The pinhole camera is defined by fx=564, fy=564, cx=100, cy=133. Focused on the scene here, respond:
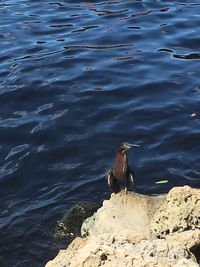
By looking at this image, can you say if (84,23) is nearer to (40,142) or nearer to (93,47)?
(93,47)

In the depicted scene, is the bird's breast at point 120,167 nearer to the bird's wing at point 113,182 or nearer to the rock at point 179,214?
the bird's wing at point 113,182

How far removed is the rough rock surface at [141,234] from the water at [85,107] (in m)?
1.21

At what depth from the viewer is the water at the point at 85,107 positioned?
32.1ft

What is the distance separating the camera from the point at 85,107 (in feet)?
42.2

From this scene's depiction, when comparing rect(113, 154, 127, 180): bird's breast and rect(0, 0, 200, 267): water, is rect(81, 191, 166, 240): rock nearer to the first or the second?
rect(113, 154, 127, 180): bird's breast

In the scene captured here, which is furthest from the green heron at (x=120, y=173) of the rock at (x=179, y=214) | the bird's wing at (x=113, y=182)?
the rock at (x=179, y=214)

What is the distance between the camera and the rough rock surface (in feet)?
17.9

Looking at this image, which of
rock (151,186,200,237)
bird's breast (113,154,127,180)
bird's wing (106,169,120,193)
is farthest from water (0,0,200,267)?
rock (151,186,200,237)

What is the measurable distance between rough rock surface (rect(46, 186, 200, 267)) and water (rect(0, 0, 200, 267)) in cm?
121

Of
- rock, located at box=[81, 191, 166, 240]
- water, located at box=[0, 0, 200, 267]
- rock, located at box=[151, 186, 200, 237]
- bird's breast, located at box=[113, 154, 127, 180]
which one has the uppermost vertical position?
rock, located at box=[151, 186, 200, 237]

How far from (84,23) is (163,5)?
10.9 feet

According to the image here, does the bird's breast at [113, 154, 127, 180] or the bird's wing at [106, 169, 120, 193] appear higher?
the bird's breast at [113, 154, 127, 180]

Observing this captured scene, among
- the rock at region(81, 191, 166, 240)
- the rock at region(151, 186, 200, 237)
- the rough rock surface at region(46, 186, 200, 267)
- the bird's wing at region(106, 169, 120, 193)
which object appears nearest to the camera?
the rough rock surface at region(46, 186, 200, 267)

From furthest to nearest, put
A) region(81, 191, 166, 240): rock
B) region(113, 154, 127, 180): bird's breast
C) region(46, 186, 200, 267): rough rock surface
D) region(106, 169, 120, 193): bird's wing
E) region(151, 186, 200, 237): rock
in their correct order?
region(106, 169, 120, 193): bird's wing, region(113, 154, 127, 180): bird's breast, region(81, 191, 166, 240): rock, region(151, 186, 200, 237): rock, region(46, 186, 200, 267): rough rock surface
